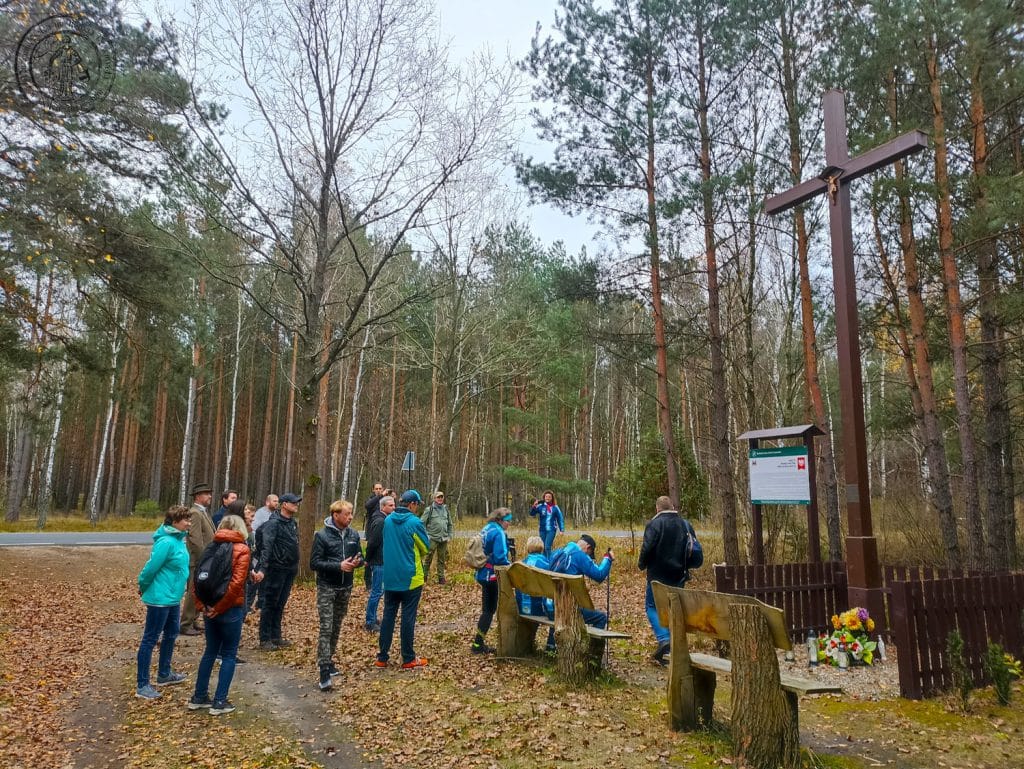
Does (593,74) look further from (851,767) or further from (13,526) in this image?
(13,526)

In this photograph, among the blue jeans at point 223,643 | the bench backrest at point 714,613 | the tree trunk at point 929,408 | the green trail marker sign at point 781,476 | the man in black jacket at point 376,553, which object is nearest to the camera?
the bench backrest at point 714,613

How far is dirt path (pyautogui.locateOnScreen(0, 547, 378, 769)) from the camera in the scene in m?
4.71

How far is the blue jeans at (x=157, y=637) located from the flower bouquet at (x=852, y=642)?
6384mm

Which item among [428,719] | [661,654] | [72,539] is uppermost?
[72,539]

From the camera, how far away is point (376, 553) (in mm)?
8289

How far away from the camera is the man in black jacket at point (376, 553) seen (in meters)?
7.41

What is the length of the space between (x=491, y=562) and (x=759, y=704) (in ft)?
11.4

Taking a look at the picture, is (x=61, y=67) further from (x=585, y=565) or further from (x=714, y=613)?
(x=714, y=613)

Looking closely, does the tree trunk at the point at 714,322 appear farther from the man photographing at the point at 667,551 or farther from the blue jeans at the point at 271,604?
the blue jeans at the point at 271,604

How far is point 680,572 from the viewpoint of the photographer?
7098 mm

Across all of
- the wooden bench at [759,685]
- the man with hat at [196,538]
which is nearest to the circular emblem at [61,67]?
the man with hat at [196,538]

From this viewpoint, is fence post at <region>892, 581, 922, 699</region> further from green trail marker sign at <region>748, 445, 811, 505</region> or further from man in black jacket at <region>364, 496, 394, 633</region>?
man in black jacket at <region>364, 496, 394, 633</region>

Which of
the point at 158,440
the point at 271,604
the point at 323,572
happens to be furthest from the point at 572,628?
the point at 158,440

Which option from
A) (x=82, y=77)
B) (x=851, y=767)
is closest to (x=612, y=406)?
(x=82, y=77)
